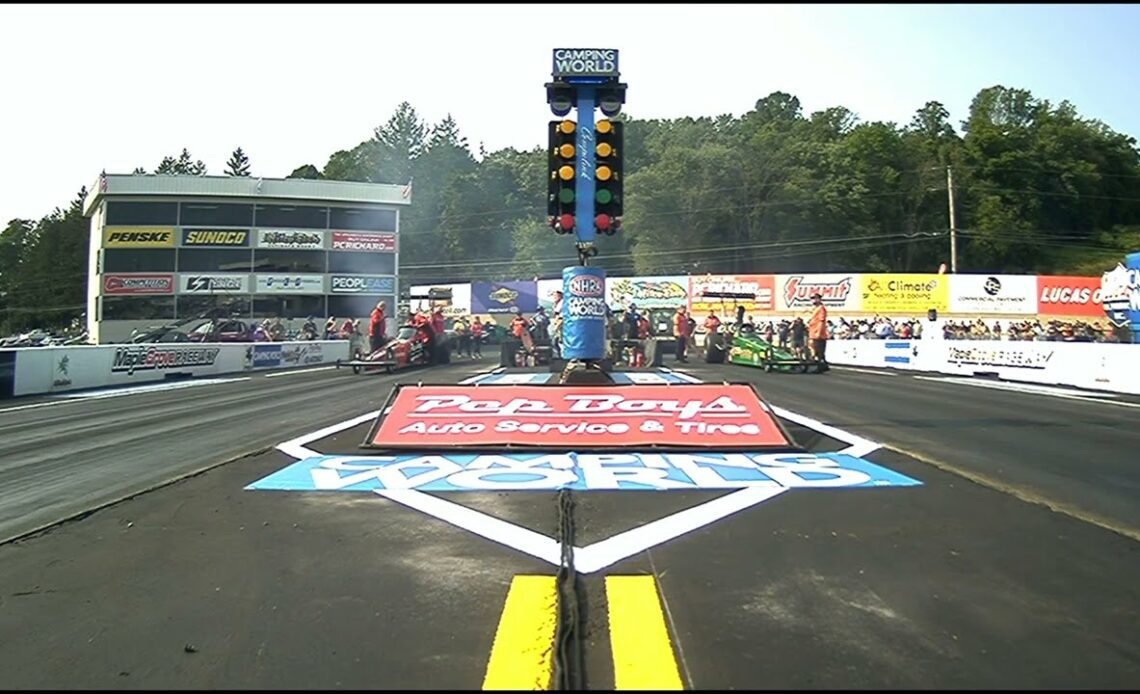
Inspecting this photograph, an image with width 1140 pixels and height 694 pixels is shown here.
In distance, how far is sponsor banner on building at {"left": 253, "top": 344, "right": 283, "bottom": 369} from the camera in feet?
94.4

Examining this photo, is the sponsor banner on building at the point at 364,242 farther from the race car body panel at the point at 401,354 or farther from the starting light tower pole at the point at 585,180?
the starting light tower pole at the point at 585,180

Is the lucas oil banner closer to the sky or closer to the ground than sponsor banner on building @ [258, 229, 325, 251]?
closer to the ground

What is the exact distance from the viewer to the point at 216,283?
52.7 metres

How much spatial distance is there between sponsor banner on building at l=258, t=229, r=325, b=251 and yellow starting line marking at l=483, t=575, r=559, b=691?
177 feet

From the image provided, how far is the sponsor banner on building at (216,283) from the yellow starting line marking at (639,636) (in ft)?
177

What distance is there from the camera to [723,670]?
2.81 metres

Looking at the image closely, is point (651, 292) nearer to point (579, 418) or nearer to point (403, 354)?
point (403, 354)

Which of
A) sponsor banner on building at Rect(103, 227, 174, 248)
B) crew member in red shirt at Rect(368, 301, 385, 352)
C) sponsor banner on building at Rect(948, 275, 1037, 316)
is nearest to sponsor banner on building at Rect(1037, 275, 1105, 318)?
sponsor banner on building at Rect(948, 275, 1037, 316)

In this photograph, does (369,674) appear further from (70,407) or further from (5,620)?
(70,407)

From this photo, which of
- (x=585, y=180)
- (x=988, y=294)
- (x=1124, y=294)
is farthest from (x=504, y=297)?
(x=585, y=180)

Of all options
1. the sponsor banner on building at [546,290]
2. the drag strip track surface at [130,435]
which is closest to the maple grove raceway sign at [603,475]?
the drag strip track surface at [130,435]

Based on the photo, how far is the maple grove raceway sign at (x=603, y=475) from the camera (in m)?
5.00

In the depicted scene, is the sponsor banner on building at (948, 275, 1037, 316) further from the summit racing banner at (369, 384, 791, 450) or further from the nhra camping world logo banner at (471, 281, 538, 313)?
the summit racing banner at (369, 384, 791, 450)

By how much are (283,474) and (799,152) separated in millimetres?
75520
